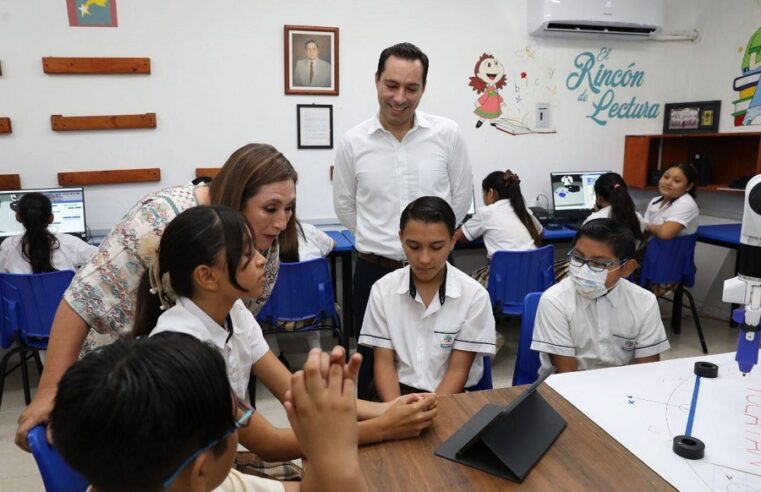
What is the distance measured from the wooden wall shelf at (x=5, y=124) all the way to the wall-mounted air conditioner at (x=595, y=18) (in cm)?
379

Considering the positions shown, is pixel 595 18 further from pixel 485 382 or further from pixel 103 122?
pixel 103 122

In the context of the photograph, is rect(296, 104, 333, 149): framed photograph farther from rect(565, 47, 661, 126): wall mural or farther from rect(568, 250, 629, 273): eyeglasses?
rect(568, 250, 629, 273): eyeglasses

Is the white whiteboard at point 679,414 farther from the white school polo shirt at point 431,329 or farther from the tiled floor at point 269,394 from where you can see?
the tiled floor at point 269,394

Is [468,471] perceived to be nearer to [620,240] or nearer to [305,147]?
[620,240]

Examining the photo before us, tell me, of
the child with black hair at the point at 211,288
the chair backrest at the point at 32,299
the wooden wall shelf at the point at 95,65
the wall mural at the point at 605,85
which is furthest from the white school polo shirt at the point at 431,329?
the wall mural at the point at 605,85

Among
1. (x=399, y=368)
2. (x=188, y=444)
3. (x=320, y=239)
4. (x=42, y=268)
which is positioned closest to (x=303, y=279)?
(x=320, y=239)

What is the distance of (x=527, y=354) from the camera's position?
5.82ft

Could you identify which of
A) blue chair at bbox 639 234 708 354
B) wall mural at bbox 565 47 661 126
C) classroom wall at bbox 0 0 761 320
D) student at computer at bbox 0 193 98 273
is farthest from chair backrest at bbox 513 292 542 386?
wall mural at bbox 565 47 661 126

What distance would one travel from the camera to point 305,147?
4039 mm

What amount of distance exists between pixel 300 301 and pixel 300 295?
0.03 m

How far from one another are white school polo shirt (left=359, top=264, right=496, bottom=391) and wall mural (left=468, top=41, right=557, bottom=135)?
9.31ft

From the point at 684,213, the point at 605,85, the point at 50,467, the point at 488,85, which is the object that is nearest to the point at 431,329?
the point at 50,467

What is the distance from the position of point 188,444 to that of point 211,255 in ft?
1.82

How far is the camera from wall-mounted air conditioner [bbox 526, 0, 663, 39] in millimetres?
4172
